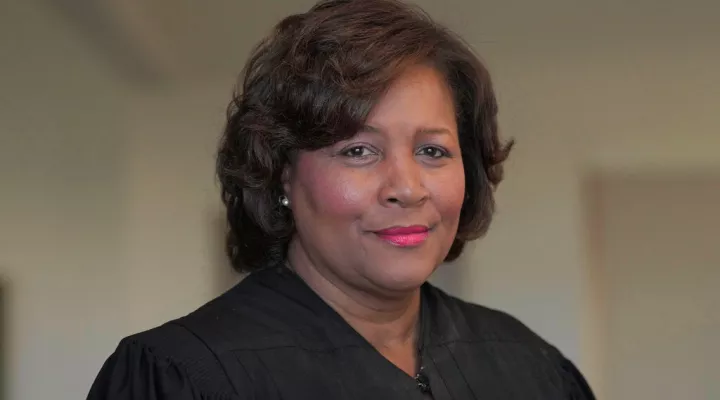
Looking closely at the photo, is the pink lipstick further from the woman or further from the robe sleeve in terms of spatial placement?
the robe sleeve

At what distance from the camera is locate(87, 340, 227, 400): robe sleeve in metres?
0.86

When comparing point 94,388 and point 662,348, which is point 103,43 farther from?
point 662,348

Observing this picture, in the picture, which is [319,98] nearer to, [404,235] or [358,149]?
[358,149]

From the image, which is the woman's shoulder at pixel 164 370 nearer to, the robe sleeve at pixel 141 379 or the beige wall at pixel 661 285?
the robe sleeve at pixel 141 379

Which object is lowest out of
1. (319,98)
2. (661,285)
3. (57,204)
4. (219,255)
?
(661,285)

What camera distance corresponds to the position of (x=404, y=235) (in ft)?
3.09

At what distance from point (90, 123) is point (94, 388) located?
0.70m

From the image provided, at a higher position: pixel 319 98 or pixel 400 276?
pixel 319 98

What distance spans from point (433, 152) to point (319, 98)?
16cm

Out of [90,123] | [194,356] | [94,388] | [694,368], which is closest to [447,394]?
[194,356]

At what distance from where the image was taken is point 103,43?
1481mm

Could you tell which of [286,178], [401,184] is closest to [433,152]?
[401,184]

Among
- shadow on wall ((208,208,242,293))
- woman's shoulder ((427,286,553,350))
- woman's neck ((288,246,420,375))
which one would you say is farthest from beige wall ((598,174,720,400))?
shadow on wall ((208,208,242,293))

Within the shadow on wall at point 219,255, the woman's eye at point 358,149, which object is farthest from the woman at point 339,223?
the shadow on wall at point 219,255
